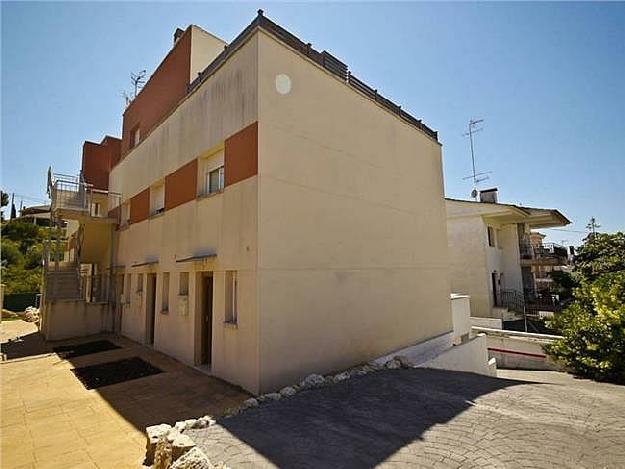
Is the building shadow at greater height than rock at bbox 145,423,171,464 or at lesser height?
lesser

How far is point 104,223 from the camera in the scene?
14.9 metres

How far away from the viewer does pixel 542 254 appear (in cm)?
2333

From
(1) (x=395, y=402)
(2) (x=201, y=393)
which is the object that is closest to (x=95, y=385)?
(2) (x=201, y=393)

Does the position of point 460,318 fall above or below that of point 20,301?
below

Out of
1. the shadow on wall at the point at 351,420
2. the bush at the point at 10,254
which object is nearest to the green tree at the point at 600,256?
the shadow on wall at the point at 351,420

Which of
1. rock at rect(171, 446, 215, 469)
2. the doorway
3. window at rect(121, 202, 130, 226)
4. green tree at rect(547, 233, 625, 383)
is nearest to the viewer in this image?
rock at rect(171, 446, 215, 469)

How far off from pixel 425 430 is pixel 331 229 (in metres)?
4.67

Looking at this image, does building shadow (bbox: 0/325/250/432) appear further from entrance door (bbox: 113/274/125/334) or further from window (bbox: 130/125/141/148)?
window (bbox: 130/125/141/148)

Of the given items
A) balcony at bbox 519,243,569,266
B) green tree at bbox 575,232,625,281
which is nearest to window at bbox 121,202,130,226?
green tree at bbox 575,232,625,281

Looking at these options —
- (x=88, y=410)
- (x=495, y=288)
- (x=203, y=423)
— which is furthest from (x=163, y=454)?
(x=495, y=288)

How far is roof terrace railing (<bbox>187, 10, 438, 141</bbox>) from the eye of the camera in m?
7.13

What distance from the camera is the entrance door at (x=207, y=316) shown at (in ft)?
27.8

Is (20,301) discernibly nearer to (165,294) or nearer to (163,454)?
(165,294)

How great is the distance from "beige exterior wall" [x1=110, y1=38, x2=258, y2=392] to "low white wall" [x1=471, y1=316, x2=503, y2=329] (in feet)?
51.6
